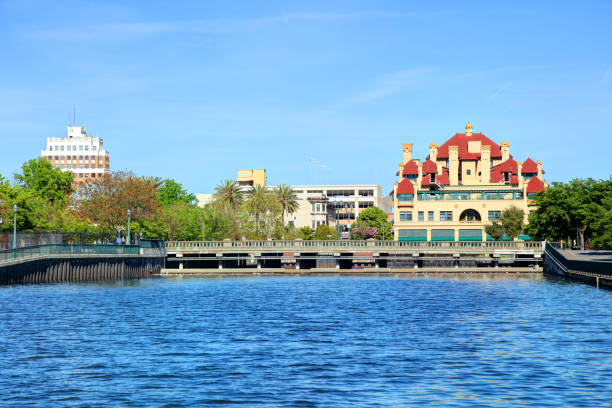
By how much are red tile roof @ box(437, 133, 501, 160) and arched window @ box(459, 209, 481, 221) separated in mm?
15738

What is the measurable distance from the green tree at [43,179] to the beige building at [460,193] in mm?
66014

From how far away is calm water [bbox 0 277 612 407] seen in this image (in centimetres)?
2575

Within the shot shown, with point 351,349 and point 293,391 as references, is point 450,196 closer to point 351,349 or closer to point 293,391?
point 351,349

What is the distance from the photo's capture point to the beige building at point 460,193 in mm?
153500

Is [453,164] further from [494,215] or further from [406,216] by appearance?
[406,216]

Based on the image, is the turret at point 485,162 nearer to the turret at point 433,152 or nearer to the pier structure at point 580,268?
the turret at point 433,152

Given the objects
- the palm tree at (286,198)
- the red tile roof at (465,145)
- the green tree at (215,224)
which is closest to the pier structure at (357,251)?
the green tree at (215,224)

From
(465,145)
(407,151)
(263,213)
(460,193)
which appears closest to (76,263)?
(263,213)

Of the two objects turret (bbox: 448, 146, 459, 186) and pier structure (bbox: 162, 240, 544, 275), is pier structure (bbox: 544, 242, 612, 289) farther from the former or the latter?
turret (bbox: 448, 146, 459, 186)

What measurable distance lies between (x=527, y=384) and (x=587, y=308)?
1193 inches

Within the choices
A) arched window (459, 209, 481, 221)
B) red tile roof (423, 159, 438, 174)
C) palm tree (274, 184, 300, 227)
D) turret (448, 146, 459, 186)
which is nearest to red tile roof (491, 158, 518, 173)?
turret (448, 146, 459, 186)

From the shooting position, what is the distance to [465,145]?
563 feet

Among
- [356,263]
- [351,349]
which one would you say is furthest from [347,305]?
[356,263]

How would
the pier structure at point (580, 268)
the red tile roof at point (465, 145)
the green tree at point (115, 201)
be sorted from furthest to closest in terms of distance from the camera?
the red tile roof at point (465, 145) < the green tree at point (115, 201) < the pier structure at point (580, 268)
